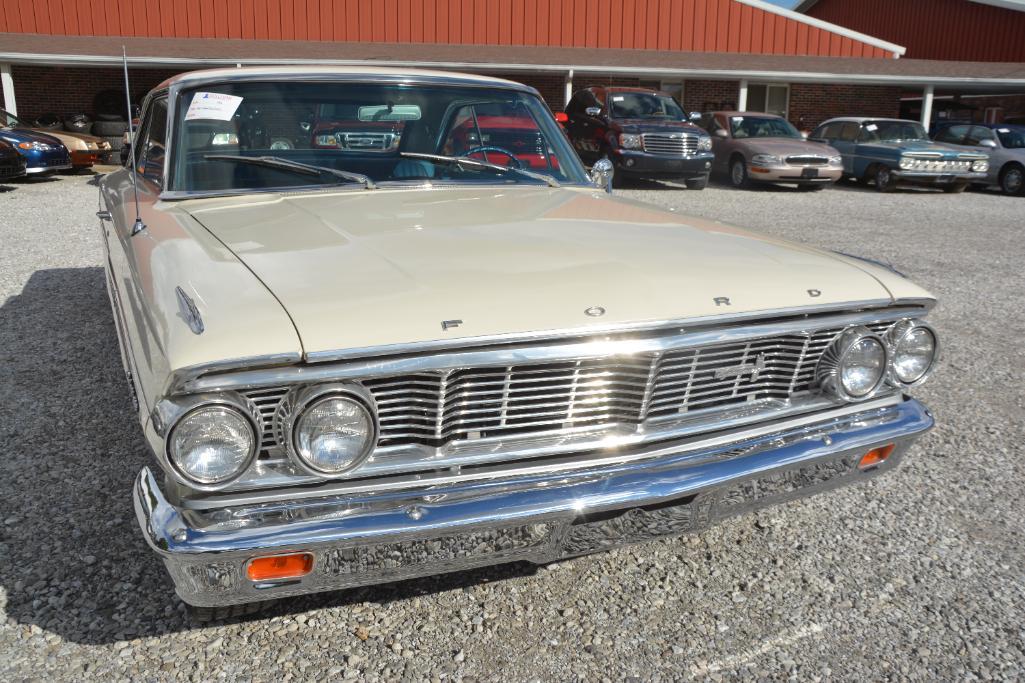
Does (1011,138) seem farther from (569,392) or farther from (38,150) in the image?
(569,392)

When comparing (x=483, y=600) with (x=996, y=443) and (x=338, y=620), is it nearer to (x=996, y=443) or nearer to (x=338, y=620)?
(x=338, y=620)

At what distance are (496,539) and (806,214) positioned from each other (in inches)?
438

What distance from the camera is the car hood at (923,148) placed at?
1486 cm

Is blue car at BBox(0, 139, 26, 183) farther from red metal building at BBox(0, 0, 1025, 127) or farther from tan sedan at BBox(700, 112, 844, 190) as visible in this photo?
tan sedan at BBox(700, 112, 844, 190)

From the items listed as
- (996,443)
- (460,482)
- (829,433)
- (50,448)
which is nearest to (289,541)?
(460,482)

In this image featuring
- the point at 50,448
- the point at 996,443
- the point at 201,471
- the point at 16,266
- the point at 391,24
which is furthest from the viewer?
the point at 391,24

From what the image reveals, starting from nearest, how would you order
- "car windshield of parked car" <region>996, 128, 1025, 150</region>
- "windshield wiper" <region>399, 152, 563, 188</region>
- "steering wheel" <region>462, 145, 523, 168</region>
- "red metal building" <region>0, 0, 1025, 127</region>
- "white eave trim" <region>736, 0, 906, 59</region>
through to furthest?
1. "windshield wiper" <region>399, 152, 563, 188</region>
2. "steering wheel" <region>462, 145, 523, 168</region>
3. "car windshield of parked car" <region>996, 128, 1025, 150</region>
4. "red metal building" <region>0, 0, 1025, 127</region>
5. "white eave trim" <region>736, 0, 906, 59</region>

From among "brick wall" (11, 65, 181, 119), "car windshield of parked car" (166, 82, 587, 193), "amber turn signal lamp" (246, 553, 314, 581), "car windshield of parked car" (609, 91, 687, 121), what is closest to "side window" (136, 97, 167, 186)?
"car windshield of parked car" (166, 82, 587, 193)

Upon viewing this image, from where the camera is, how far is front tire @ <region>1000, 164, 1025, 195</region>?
50.3 feet

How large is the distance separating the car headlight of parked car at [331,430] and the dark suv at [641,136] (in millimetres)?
12216

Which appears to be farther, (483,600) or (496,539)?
(483,600)

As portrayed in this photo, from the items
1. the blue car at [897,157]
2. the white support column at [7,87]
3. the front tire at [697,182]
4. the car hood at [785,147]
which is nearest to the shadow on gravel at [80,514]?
the front tire at [697,182]

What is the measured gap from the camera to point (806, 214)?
12.1 meters

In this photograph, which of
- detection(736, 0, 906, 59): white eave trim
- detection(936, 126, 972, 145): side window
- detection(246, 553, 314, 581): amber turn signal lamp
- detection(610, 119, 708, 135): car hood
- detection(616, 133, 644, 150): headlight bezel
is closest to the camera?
detection(246, 553, 314, 581): amber turn signal lamp
